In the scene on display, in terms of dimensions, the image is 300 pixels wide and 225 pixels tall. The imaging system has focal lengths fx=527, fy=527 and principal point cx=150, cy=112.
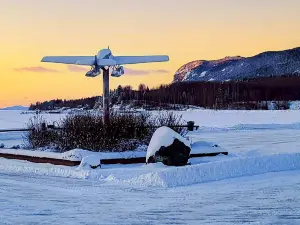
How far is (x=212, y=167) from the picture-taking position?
14484 mm

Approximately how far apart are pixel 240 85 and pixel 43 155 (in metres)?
151

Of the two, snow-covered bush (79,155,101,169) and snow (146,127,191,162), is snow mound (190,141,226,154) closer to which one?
snow (146,127,191,162)

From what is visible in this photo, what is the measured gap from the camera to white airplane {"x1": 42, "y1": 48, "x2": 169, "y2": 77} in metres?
21.4

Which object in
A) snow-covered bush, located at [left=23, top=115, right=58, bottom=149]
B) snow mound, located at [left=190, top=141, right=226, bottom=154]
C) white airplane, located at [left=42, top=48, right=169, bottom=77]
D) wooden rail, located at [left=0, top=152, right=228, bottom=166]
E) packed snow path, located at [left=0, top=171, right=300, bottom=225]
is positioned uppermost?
white airplane, located at [left=42, top=48, right=169, bottom=77]

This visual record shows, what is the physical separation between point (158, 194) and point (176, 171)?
1979mm

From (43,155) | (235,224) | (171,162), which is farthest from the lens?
(43,155)

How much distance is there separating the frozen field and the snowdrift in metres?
0.03

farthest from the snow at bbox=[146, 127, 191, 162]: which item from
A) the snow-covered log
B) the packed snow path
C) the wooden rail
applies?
the packed snow path

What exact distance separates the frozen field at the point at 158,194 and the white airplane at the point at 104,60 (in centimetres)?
539

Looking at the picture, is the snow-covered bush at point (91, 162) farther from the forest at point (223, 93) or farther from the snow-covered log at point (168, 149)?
the forest at point (223, 93)

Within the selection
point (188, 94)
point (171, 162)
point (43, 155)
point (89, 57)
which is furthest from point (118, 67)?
point (188, 94)

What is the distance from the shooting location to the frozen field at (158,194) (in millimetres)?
9133

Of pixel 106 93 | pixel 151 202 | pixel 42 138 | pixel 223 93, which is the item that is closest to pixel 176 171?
A: pixel 151 202

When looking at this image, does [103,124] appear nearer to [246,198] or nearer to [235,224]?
[246,198]
